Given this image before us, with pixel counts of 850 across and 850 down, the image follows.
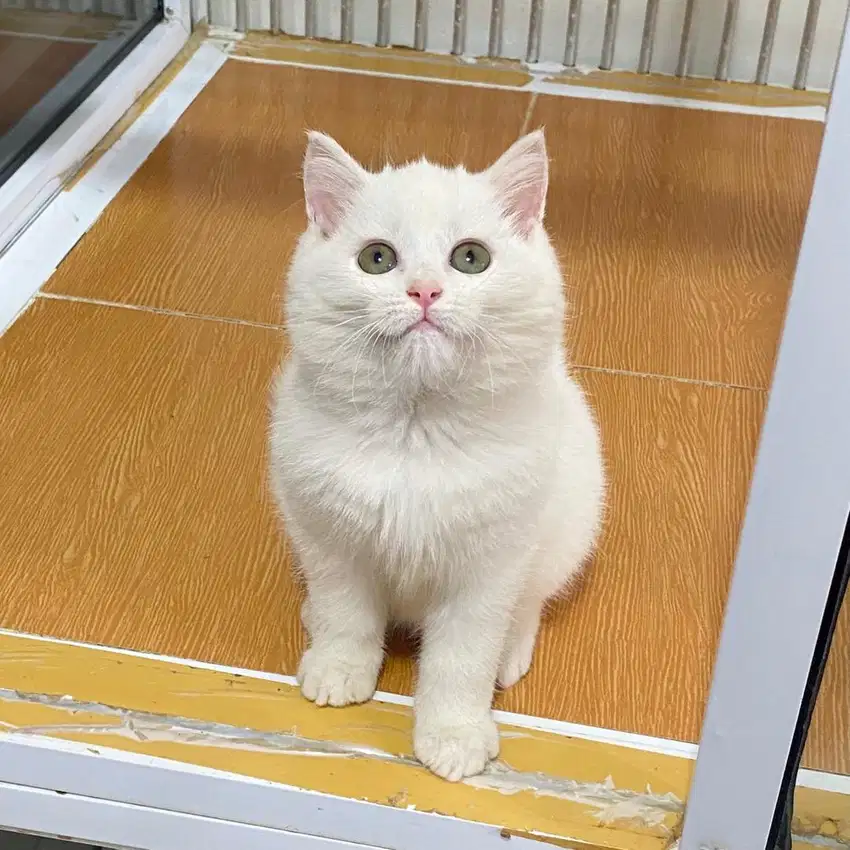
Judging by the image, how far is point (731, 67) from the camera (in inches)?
87.1

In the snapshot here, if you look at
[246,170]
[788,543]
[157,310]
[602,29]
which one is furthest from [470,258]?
[602,29]

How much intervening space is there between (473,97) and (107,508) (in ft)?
4.01

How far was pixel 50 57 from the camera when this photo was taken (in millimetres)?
1970

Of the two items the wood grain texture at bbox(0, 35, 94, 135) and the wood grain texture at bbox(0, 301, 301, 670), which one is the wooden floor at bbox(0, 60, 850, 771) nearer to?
the wood grain texture at bbox(0, 301, 301, 670)

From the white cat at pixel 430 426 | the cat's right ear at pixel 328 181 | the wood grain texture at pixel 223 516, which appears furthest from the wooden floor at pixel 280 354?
the cat's right ear at pixel 328 181

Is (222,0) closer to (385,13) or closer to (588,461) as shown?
(385,13)

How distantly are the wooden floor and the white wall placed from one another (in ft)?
0.49

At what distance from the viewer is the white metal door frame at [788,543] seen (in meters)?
0.62

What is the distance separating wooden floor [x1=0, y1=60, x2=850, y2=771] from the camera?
3.73 ft

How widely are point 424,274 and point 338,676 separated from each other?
411mm

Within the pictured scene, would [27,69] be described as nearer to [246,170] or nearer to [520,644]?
[246,170]

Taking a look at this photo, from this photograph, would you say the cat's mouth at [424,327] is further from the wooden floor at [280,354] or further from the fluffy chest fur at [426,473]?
the wooden floor at [280,354]

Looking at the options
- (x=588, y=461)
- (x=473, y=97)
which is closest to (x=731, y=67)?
(x=473, y=97)

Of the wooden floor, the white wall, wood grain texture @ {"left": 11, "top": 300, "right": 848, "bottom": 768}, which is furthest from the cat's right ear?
the white wall
